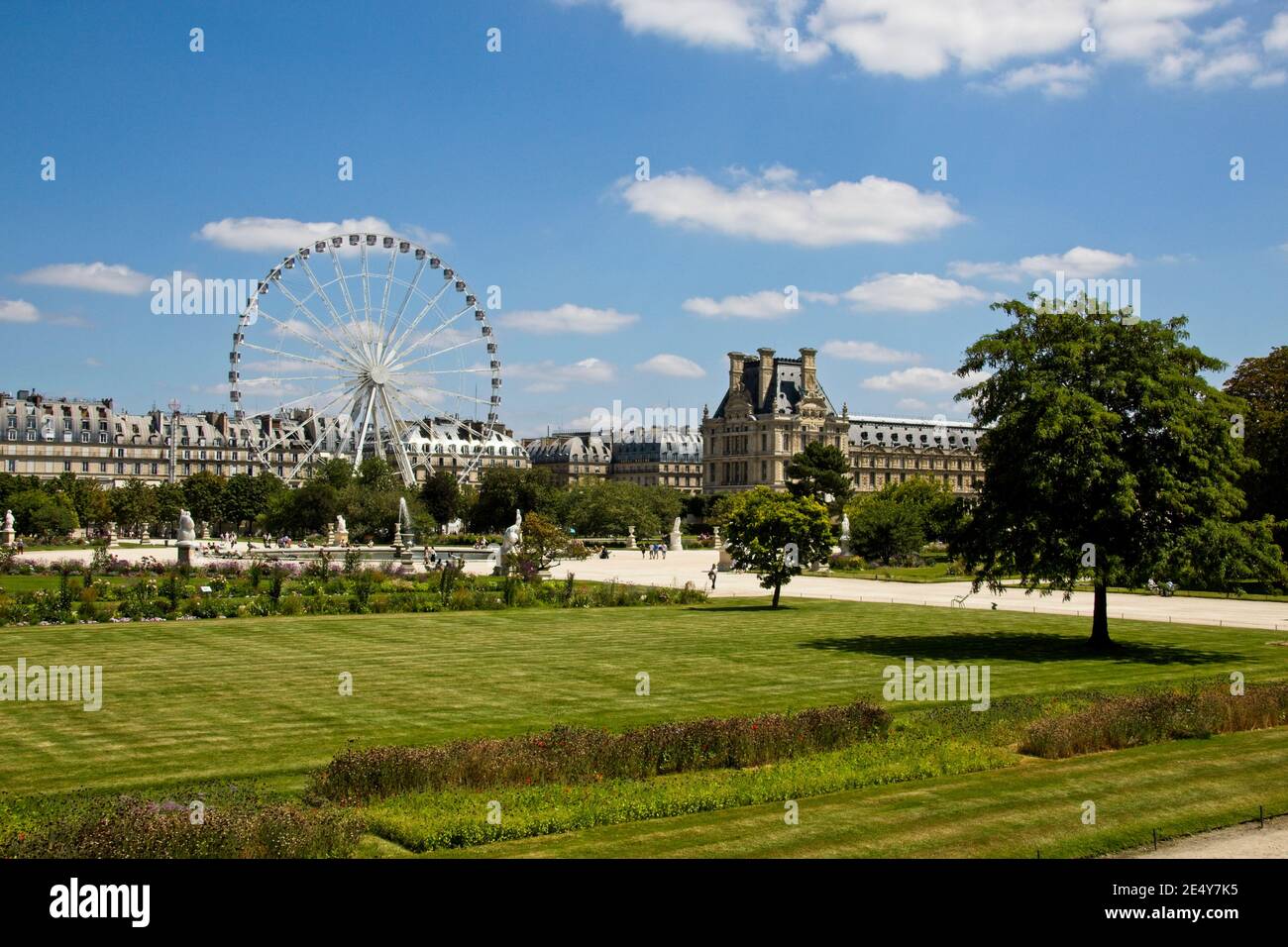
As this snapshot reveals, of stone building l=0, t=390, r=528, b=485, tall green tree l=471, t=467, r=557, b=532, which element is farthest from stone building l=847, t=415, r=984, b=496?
tall green tree l=471, t=467, r=557, b=532

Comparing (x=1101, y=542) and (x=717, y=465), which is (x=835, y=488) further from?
(x=1101, y=542)

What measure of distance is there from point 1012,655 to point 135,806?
22.4 meters

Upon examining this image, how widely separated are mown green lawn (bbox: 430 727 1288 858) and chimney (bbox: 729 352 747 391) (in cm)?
15405

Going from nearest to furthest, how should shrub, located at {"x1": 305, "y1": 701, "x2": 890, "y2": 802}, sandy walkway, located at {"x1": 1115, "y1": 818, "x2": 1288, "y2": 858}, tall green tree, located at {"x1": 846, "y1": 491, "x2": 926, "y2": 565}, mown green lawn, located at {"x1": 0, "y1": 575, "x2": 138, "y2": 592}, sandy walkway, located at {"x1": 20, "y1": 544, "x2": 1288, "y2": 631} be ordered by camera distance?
sandy walkway, located at {"x1": 1115, "y1": 818, "x2": 1288, "y2": 858} < shrub, located at {"x1": 305, "y1": 701, "x2": 890, "y2": 802} < sandy walkway, located at {"x1": 20, "y1": 544, "x2": 1288, "y2": 631} < mown green lawn, located at {"x1": 0, "y1": 575, "x2": 138, "y2": 592} < tall green tree, located at {"x1": 846, "y1": 491, "x2": 926, "y2": 565}

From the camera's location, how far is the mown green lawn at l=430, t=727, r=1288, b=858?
1209cm

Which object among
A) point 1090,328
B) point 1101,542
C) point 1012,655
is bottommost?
point 1012,655

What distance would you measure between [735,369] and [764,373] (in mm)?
6456

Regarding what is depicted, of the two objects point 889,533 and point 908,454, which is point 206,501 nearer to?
point 889,533

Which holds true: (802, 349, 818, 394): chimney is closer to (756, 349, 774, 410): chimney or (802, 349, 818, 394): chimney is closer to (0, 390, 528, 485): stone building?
(756, 349, 774, 410): chimney

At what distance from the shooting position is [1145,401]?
2952 centimetres

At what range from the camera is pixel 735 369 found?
561 feet

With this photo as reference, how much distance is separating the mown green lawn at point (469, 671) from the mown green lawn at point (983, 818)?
5.57 meters
